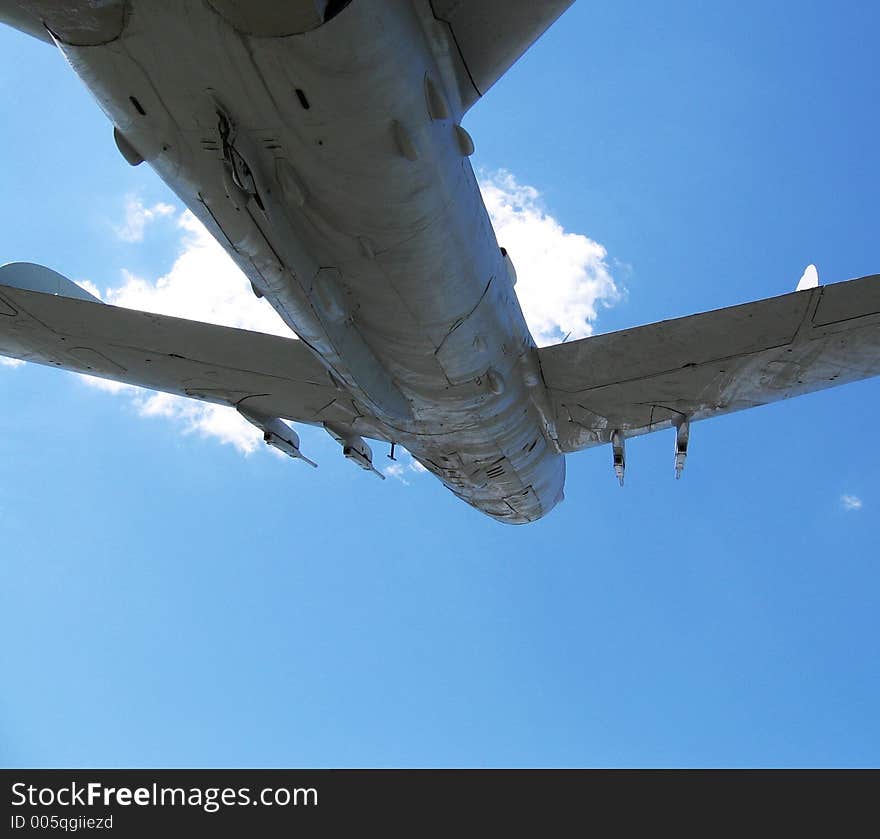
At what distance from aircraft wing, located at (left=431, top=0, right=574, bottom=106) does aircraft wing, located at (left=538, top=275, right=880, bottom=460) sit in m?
4.61

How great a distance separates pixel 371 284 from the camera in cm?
754

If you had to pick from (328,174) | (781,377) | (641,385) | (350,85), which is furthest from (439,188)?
(781,377)

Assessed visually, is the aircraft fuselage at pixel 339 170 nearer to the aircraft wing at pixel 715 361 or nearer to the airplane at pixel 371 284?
the airplane at pixel 371 284

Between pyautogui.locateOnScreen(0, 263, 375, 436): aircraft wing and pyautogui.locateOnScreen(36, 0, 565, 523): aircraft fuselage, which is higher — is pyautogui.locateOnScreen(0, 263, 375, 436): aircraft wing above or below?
above

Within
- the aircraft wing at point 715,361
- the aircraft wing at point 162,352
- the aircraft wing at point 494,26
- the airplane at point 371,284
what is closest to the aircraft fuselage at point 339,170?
the airplane at point 371,284

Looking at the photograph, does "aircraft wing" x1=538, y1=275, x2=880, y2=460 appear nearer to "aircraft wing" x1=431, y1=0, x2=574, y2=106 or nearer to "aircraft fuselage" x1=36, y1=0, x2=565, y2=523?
"aircraft fuselage" x1=36, y1=0, x2=565, y2=523

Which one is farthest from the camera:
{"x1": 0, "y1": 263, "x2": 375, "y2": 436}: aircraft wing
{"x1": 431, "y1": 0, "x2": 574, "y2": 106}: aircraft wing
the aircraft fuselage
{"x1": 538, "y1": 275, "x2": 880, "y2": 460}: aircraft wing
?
{"x1": 0, "y1": 263, "x2": 375, "y2": 436}: aircraft wing

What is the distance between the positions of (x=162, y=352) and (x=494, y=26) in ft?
22.7

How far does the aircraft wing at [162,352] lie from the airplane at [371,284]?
0.03m

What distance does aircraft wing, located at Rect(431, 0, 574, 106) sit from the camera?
5.95 m

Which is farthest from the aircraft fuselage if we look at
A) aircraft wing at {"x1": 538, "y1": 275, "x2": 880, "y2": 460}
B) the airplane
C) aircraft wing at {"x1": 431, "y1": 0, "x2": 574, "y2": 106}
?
aircraft wing at {"x1": 538, "y1": 275, "x2": 880, "y2": 460}

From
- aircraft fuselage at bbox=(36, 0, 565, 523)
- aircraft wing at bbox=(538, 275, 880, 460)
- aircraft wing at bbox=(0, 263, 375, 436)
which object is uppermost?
aircraft wing at bbox=(0, 263, 375, 436)

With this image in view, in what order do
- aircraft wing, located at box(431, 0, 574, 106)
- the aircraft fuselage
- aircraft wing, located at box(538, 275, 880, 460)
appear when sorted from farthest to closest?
aircraft wing, located at box(538, 275, 880, 460), aircraft wing, located at box(431, 0, 574, 106), the aircraft fuselage

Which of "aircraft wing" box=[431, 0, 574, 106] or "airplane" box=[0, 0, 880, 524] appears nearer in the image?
"airplane" box=[0, 0, 880, 524]
